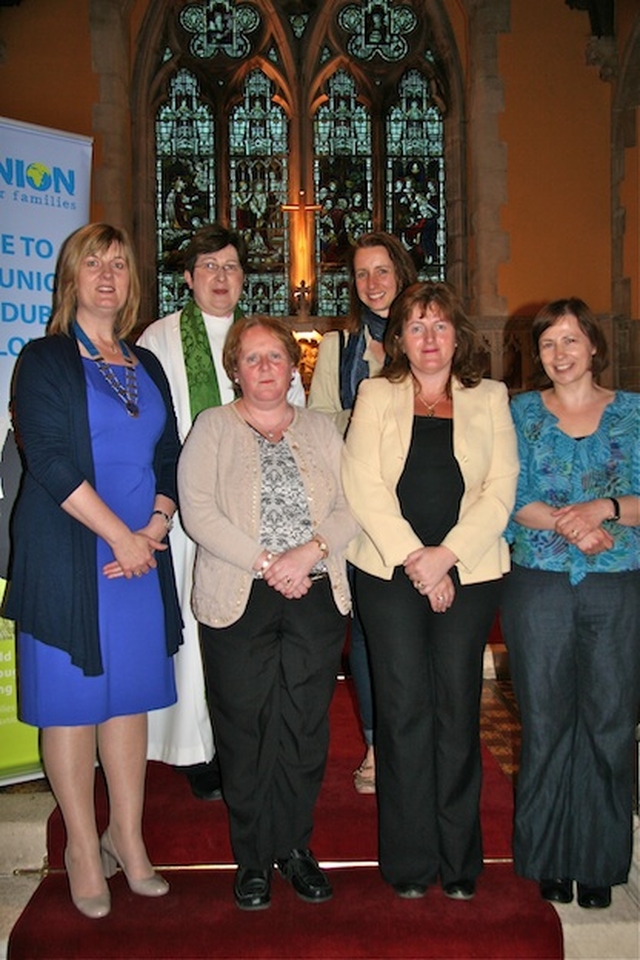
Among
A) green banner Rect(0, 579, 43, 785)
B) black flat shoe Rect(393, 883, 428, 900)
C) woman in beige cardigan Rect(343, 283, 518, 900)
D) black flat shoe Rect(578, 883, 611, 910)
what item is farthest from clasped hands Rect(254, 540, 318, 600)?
green banner Rect(0, 579, 43, 785)

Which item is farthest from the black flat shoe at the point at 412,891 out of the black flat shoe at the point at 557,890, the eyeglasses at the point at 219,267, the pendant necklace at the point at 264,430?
the eyeglasses at the point at 219,267

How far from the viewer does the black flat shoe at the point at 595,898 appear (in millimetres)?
2324

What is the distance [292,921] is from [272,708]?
20.0 inches

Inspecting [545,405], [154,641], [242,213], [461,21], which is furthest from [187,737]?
[461,21]

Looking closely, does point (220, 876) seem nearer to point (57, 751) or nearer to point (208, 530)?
point (57, 751)

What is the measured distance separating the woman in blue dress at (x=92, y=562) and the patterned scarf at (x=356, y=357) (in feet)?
2.10

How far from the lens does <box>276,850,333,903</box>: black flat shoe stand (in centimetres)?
232

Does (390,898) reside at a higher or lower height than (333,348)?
lower

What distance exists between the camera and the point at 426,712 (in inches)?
89.8

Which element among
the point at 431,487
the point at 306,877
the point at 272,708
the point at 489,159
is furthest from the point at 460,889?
the point at 489,159

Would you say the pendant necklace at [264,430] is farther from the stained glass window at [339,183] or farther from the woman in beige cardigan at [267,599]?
the stained glass window at [339,183]

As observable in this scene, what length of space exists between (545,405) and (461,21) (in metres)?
8.49

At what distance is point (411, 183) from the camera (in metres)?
9.95

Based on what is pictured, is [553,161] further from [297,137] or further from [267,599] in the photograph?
[267,599]
